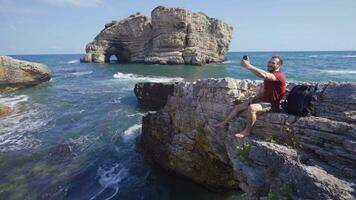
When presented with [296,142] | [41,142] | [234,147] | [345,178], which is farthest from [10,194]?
[345,178]

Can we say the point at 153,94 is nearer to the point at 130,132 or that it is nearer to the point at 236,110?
the point at 130,132

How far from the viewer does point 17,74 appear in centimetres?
3312

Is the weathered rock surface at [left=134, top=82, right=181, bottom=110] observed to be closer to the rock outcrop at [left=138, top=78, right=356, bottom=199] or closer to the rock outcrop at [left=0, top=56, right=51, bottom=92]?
the rock outcrop at [left=138, top=78, right=356, bottom=199]

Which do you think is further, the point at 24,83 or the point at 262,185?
the point at 24,83

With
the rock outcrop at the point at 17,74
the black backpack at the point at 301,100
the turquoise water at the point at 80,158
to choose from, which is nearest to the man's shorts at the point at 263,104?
the black backpack at the point at 301,100

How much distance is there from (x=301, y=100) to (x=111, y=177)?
331 inches

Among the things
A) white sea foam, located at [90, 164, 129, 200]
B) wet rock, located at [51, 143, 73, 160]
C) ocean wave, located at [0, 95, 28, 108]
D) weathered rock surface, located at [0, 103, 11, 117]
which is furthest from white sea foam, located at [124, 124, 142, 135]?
ocean wave, located at [0, 95, 28, 108]

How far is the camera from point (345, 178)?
6.06 m

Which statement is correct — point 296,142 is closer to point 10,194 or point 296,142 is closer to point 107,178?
point 107,178

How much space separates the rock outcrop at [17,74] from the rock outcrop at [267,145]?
87.4ft

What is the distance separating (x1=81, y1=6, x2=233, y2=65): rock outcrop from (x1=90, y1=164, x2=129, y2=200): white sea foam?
181ft

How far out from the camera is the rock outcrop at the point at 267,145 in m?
6.30

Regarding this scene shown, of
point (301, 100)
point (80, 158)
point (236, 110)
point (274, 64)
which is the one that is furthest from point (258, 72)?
point (80, 158)

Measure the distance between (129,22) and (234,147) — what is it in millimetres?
70493
